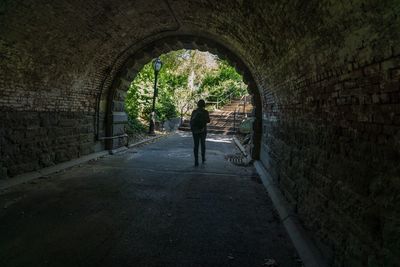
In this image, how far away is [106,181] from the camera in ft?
22.3

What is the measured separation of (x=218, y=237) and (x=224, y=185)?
2.88m

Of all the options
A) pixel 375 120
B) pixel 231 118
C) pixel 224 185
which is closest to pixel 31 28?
pixel 224 185

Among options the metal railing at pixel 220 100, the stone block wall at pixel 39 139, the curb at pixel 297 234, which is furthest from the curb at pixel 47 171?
the metal railing at pixel 220 100

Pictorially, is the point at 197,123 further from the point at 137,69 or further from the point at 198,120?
the point at 137,69

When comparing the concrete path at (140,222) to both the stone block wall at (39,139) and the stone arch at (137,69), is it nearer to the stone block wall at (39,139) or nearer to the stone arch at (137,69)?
the stone block wall at (39,139)

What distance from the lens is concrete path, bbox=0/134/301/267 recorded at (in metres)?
3.39

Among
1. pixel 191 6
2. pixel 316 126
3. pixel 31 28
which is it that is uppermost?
pixel 191 6

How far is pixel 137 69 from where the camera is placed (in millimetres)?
11484

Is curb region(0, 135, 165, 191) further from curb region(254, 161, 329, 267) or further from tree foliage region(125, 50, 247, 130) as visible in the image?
tree foliage region(125, 50, 247, 130)

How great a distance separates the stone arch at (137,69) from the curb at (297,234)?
4640 mm

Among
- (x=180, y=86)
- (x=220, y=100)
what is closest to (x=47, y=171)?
(x=180, y=86)

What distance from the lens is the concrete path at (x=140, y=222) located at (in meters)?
3.39

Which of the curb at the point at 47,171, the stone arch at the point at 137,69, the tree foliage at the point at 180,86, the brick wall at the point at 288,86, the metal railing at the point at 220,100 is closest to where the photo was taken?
the brick wall at the point at 288,86

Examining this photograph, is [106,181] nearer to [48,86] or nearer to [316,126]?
[48,86]
